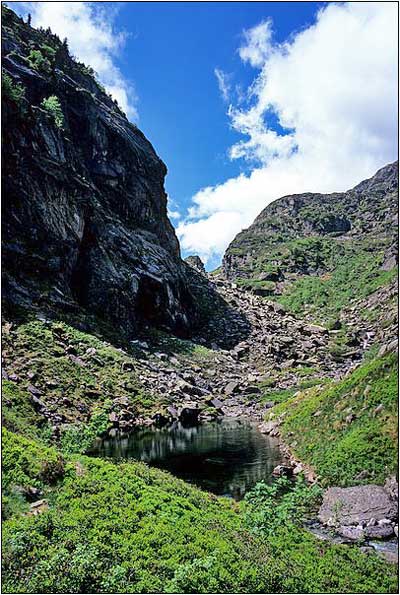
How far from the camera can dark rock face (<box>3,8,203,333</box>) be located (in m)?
65.3

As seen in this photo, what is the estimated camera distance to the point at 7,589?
40.2ft

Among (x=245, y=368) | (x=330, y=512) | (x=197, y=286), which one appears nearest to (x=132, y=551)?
(x=330, y=512)

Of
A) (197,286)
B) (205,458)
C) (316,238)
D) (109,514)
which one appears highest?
(316,238)

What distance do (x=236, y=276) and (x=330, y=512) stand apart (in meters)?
160

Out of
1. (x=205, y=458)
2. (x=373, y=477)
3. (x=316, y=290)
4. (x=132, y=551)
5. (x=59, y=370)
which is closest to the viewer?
(x=132, y=551)

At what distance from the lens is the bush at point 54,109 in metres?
81.1

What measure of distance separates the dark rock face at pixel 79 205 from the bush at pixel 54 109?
5.80 feet

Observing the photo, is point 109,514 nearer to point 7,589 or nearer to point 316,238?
point 7,589

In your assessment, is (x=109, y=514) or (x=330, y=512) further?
(x=330, y=512)

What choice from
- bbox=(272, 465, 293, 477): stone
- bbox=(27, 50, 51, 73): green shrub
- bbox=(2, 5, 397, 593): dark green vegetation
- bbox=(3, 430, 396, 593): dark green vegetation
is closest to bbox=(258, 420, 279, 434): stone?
bbox=(2, 5, 397, 593): dark green vegetation

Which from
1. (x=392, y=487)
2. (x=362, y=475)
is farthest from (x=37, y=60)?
(x=392, y=487)

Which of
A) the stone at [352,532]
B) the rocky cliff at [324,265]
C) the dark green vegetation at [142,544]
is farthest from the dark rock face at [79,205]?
the rocky cliff at [324,265]

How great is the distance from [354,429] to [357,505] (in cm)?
777

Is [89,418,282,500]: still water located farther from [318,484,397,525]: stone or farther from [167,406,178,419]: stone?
[318,484,397,525]: stone
